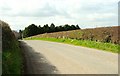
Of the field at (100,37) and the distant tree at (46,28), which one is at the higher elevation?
the distant tree at (46,28)

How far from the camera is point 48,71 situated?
48.4 ft

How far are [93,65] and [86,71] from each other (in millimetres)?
2063

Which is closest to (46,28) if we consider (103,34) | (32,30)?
Result: (32,30)

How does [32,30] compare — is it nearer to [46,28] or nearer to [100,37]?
[46,28]

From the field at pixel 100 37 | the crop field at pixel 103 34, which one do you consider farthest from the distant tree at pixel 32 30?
the field at pixel 100 37

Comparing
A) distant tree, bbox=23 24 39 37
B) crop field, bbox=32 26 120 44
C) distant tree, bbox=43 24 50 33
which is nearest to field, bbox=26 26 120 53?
crop field, bbox=32 26 120 44

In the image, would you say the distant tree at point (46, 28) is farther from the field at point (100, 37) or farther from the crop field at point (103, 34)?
the field at point (100, 37)

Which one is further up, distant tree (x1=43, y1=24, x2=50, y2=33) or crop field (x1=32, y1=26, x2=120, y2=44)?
distant tree (x1=43, y1=24, x2=50, y2=33)

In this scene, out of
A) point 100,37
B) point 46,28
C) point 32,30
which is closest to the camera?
point 100,37

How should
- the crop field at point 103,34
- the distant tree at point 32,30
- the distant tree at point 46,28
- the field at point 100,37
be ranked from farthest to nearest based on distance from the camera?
1. the distant tree at point 32,30
2. the distant tree at point 46,28
3. the crop field at point 103,34
4. the field at point 100,37

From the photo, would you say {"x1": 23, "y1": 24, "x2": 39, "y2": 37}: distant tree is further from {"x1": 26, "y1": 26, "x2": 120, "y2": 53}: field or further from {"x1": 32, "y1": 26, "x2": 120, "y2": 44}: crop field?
{"x1": 26, "y1": 26, "x2": 120, "y2": 53}: field

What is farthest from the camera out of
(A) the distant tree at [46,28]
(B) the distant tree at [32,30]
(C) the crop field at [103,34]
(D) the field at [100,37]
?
(B) the distant tree at [32,30]

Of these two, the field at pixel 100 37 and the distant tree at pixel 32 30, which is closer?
the field at pixel 100 37

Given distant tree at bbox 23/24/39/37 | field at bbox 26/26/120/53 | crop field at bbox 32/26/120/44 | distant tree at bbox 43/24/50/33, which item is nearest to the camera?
field at bbox 26/26/120/53
